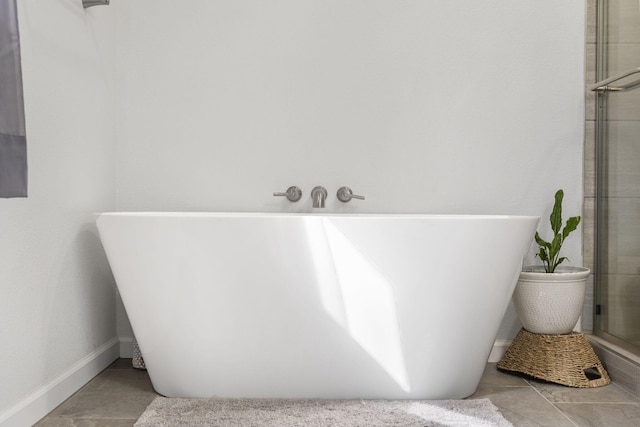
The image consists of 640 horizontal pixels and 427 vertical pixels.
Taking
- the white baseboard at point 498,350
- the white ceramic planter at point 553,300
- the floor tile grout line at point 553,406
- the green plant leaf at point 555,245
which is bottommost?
the floor tile grout line at point 553,406

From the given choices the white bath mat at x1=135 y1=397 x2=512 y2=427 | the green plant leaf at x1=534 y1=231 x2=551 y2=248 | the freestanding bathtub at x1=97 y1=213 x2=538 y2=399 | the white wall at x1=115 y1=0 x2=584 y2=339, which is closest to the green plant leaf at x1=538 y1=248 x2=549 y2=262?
the green plant leaf at x1=534 y1=231 x2=551 y2=248

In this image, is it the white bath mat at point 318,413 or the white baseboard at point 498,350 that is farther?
the white baseboard at point 498,350

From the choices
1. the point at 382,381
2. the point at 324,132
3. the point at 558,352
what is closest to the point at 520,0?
the point at 324,132

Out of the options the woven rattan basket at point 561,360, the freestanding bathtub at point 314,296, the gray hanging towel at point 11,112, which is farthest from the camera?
the woven rattan basket at point 561,360

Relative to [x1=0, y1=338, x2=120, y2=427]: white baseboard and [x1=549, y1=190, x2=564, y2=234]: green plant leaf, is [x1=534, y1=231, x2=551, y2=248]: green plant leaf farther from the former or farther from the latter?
[x1=0, y1=338, x2=120, y2=427]: white baseboard

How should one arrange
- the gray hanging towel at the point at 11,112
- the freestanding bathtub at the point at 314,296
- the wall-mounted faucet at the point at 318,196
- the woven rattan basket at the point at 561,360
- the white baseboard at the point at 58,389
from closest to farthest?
1. the gray hanging towel at the point at 11,112
2. the white baseboard at the point at 58,389
3. the freestanding bathtub at the point at 314,296
4. the woven rattan basket at the point at 561,360
5. the wall-mounted faucet at the point at 318,196

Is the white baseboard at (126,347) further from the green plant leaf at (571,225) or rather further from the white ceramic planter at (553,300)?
the green plant leaf at (571,225)

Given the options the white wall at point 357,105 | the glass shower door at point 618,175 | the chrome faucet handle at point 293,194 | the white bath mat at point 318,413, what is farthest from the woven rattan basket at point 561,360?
the chrome faucet handle at point 293,194

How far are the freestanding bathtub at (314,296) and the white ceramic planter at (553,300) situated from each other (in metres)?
0.42

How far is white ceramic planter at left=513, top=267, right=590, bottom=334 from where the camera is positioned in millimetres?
2369

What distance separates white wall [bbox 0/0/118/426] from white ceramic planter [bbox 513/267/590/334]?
174cm

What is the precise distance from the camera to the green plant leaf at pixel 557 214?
252 centimetres

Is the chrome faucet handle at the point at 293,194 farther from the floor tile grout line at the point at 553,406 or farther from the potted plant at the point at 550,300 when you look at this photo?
the floor tile grout line at the point at 553,406

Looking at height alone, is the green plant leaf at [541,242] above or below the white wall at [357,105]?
below
